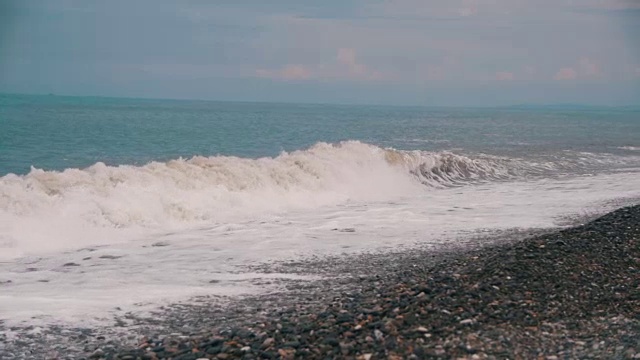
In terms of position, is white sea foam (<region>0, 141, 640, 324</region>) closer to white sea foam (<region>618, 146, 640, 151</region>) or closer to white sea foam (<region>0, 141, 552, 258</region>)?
white sea foam (<region>0, 141, 552, 258</region>)

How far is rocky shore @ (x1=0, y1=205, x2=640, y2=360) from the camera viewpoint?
686cm

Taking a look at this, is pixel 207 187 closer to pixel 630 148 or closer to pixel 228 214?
pixel 228 214

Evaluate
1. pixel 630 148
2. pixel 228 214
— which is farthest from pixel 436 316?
pixel 630 148

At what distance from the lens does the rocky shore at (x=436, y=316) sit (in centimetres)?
686

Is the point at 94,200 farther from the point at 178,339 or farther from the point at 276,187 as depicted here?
the point at 178,339

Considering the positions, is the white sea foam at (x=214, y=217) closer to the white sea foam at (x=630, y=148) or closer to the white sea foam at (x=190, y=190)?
the white sea foam at (x=190, y=190)

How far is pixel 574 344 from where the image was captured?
22.9ft

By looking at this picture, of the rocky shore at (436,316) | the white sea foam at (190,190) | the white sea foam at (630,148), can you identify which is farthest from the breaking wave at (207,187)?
the white sea foam at (630,148)

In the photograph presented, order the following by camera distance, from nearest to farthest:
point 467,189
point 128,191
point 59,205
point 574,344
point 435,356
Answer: point 435,356 < point 574,344 < point 59,205 < point 128,191 < point 467,189

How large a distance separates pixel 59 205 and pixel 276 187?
747cm

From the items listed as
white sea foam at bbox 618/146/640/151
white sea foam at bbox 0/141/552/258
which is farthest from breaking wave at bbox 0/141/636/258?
white sea foam at bbox 618/146/640/151

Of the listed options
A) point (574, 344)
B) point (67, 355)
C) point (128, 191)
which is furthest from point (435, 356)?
point (128, 191)

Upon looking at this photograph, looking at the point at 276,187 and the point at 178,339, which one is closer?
the point at 178,339

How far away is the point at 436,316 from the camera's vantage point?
764cm
